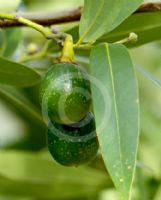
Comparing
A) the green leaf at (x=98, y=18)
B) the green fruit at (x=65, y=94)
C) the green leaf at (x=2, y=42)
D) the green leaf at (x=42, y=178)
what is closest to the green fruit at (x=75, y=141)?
the green fruit at (x=65, y=94)

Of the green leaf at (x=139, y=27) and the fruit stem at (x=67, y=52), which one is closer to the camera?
the fruit stem at (x=67, y=52)

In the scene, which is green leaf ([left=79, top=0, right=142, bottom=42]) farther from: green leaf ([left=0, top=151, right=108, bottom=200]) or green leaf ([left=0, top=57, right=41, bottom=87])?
green leaf ([left=0, top=151, right=108, bottom=200])

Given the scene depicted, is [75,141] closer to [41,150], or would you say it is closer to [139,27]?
[139,27]

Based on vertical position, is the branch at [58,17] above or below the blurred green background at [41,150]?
above

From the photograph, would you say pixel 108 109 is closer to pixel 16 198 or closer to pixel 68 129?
pixel 68 129

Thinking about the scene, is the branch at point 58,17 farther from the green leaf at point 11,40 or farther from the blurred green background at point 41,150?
the green leaf at point 11,40

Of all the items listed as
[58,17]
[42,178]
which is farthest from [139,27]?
[42,178]
